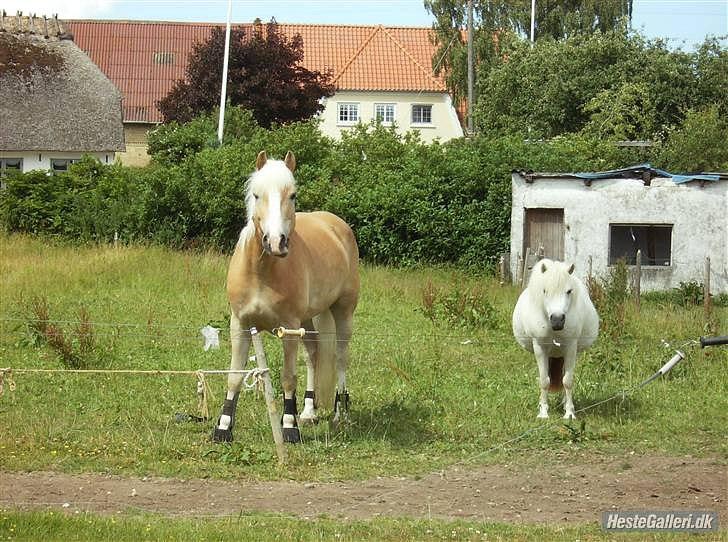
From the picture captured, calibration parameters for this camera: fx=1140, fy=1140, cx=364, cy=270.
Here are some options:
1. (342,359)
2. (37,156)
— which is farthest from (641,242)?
(37,156)

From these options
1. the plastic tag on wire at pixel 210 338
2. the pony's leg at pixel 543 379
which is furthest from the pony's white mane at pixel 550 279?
the plastic tag on wire at pixel 210 338

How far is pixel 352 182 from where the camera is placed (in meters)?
28.2

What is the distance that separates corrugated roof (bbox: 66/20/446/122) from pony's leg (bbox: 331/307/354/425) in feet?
162

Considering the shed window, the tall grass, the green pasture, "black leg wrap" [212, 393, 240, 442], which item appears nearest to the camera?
the green pasture

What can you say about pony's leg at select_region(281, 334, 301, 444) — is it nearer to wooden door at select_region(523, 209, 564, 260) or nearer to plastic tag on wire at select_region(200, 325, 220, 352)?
plastic tag on wire at select_region(200, 325, 220, 352)

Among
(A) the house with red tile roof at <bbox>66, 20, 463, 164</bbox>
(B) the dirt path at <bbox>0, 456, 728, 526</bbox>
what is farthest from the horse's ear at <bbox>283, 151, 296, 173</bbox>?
(A) the house with red tile roof at <bbox>66, 20, 463, 164</bbox>

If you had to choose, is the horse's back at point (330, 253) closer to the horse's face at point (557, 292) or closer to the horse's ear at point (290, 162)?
the horse's ear at point (290, 162)

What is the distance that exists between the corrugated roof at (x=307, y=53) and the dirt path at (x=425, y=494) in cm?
5233

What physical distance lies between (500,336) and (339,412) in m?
5.75

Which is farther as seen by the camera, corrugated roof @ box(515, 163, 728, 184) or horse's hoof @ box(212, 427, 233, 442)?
corrugated roof @ box(515, 163, 728, 184)

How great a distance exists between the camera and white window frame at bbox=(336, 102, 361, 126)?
62094 millimetres

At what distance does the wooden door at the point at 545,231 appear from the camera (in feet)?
86.9

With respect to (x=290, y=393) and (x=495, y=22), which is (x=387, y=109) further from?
(x=290, y=393)

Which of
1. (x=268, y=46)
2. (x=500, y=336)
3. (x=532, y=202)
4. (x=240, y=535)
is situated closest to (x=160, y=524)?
(x=240, y=535)
